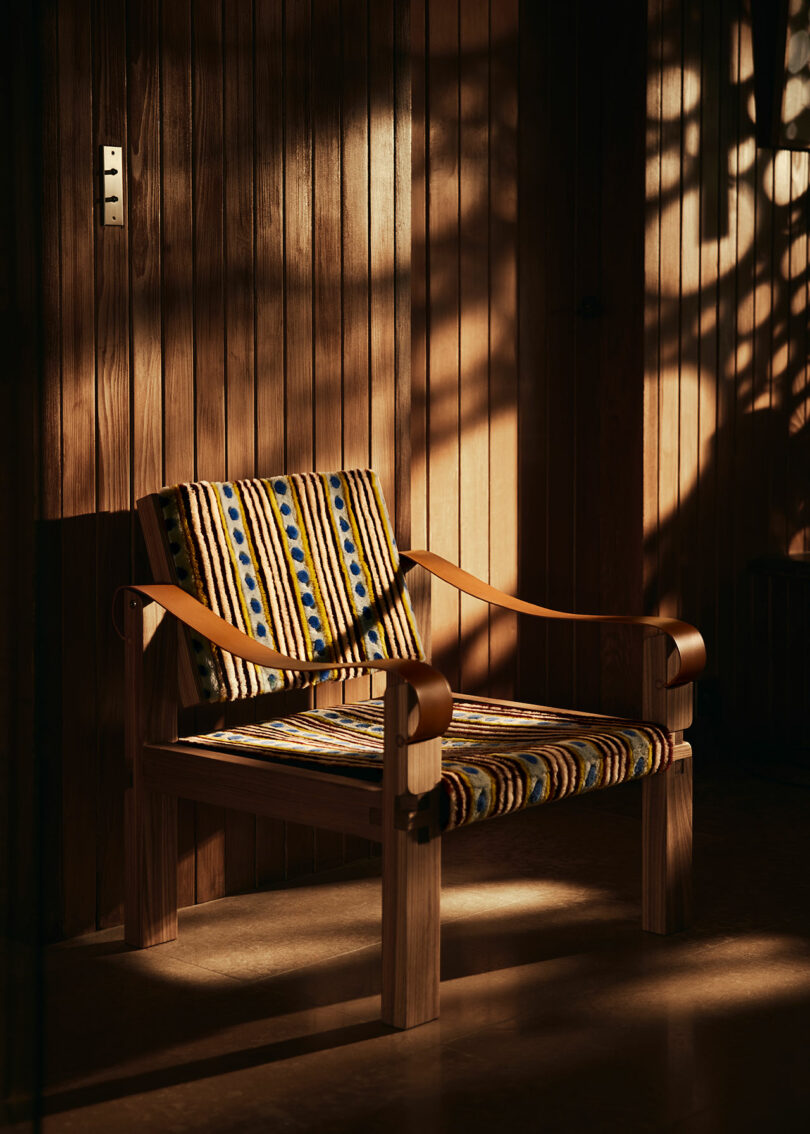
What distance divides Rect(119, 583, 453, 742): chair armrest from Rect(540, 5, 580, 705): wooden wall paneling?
1619 millimetres

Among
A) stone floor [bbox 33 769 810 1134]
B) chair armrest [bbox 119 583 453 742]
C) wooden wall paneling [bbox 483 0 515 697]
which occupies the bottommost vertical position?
stone floor [bbox 33 769 810 1134]

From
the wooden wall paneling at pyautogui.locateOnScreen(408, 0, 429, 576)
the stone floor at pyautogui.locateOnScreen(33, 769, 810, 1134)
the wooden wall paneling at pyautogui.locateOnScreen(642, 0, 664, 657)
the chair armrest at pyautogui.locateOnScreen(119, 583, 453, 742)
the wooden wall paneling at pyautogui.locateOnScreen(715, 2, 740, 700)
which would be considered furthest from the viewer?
the wooden wall paneling at pyautogui.locateOnScreen(715, 2, 740, 700)

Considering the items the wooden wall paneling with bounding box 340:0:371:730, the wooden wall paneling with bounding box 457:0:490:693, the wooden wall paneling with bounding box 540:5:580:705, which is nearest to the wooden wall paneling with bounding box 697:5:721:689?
the wooden wall paneling with bounding box 540:5:580:705

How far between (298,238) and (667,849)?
1.44m

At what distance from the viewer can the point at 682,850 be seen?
2707 millimetres

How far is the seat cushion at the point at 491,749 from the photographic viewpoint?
2.28 metres

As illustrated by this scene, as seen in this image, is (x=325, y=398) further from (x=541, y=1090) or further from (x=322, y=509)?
(x=541, y=1090)

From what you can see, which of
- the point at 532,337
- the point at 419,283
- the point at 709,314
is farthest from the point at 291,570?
the point at 709,314

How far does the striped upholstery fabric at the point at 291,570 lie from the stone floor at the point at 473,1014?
0.51 metres

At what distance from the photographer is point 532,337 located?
3908 mm

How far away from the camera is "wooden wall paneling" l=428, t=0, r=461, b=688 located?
142 inches

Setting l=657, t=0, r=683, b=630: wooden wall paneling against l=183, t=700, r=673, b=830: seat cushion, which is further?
l=657, t=0, r=683, b=630: wooden wall paneling

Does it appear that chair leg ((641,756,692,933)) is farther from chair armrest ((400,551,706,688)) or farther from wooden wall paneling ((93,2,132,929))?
wooden wall paneling ((93,2,132,929))

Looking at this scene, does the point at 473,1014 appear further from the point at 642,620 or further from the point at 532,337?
the point at 532,337
